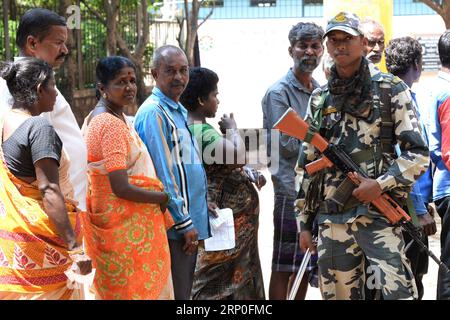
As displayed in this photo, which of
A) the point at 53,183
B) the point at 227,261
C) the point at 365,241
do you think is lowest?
the point at 227,261

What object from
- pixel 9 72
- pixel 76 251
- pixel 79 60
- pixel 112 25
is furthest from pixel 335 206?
pixel 79 60

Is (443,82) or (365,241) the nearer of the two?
(365,241)

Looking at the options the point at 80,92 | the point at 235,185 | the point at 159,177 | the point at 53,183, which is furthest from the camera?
the point at 80,92

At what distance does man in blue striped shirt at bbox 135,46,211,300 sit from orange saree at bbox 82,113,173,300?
0.14 meters

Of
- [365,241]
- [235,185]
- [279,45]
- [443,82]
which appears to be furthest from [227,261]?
[279,45]

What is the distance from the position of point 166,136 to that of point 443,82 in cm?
190

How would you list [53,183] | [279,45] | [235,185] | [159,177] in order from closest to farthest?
[53,183]
[159,177]
[235,185]
[279,45]

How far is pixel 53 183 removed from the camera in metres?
4.00

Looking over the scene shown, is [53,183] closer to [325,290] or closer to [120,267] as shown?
[120,267]

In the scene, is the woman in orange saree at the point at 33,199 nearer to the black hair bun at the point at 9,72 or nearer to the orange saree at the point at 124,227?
the black hair bun at the point at 9,72

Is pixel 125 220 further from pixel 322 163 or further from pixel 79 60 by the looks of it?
pixel 79 60

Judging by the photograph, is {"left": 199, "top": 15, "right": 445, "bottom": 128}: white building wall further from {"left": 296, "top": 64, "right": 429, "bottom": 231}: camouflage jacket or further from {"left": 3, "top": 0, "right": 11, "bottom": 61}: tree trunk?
{"left": 296, "top": 64, "right": 429, "bottom": 231}: camouflage jacket

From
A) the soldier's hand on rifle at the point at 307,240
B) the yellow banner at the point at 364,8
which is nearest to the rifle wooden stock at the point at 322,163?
A: the soldier's hand on rifle at the point at 307,240

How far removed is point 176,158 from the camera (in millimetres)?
4914
